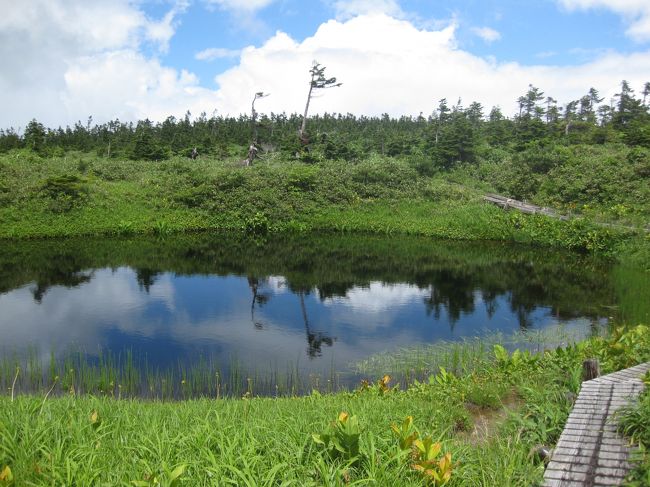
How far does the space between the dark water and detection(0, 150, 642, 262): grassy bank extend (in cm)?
225

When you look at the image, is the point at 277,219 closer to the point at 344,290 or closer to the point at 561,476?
the point at 344,290

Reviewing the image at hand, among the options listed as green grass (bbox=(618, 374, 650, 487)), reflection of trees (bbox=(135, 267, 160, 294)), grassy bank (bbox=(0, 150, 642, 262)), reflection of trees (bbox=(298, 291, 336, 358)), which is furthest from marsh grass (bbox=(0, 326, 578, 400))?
grassy bank (bbox=(0, 150, 642, 262))

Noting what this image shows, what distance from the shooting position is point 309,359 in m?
11.9

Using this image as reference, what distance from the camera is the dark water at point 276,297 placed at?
1286 cm

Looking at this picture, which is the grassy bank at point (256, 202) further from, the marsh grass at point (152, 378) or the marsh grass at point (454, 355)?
the marsh grass at point (152, 378)

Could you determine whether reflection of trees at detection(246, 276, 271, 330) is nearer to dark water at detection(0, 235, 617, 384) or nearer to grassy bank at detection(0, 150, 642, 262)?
dark water at detection(0, 235, 617, 384)

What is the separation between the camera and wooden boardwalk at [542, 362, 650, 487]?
14.3ft

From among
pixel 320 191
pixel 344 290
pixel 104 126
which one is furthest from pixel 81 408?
pixel 104 126

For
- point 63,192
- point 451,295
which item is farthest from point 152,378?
point 63,192

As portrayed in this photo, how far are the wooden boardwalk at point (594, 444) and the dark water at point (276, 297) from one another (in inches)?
253

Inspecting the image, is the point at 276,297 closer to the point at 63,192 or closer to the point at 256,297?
the point at 256,297

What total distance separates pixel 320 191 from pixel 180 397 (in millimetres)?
25692

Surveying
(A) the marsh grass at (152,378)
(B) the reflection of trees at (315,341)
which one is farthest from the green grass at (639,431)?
(B) the reflection of trees at (315,341)

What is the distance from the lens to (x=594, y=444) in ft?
15.8
